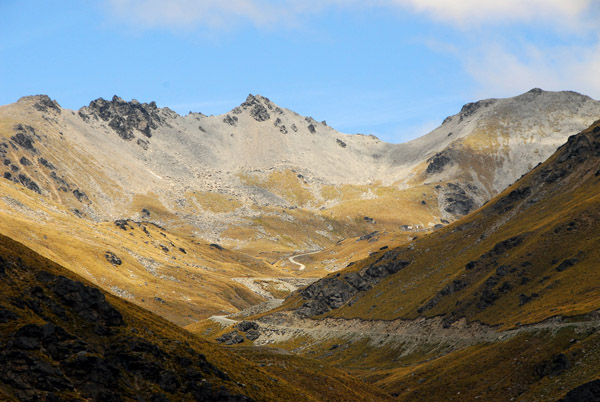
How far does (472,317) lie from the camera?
12000 cm

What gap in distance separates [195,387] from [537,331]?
59616mm

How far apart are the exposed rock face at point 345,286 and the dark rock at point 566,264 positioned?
69.6 meters

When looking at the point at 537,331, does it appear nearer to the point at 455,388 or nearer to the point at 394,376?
the point at 455,388

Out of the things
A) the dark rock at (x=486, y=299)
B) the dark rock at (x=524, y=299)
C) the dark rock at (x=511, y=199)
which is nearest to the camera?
the dark rock at (x=524, y=299)

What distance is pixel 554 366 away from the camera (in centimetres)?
7675

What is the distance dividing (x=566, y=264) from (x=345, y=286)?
8673 cm

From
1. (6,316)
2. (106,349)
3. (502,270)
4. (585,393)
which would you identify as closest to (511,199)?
(502,270)

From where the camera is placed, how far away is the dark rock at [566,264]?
11388cm

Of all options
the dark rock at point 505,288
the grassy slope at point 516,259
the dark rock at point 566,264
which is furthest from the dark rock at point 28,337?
the dark rock at point 566,264

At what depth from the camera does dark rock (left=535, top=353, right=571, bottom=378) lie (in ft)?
246

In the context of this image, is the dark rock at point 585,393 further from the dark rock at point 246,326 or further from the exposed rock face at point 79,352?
the dark rock at point 246,326

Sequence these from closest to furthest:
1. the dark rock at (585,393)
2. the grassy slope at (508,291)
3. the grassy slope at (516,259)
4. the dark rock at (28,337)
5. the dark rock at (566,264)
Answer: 1. the dark rock at (28,337)
2. the dark rock at (585,393)
3. the grassy slope at (508,291)
4. the grassy slope at (516,259)
5. the dark rock at (566,264)

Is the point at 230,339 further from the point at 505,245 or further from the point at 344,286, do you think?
the point at 505,245

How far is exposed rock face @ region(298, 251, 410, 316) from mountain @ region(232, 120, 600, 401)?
1.40ft
